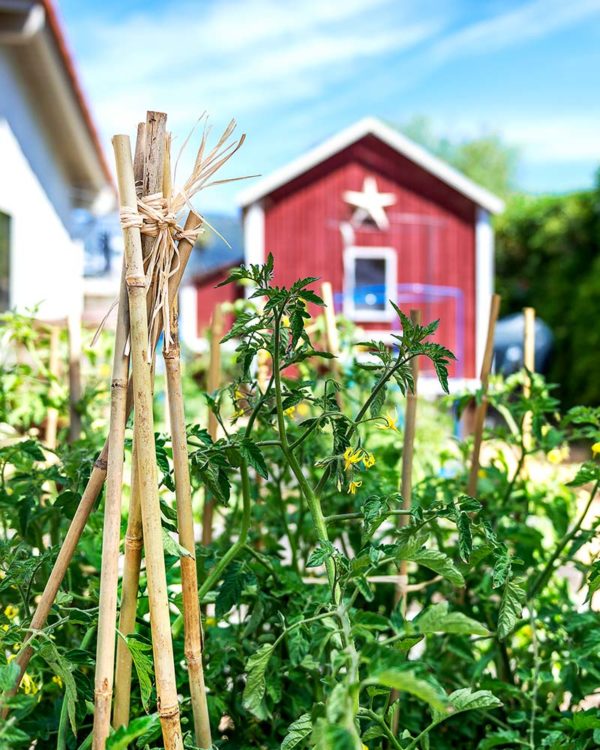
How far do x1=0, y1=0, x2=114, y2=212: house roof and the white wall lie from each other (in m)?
0.21

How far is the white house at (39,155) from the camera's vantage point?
6039 mm

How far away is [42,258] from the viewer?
23.8ft

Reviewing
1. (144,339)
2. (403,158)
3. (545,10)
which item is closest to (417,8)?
(545,10)

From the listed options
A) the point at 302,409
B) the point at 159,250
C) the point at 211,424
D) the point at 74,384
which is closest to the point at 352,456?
the point at 159,250

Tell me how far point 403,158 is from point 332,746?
13.4m

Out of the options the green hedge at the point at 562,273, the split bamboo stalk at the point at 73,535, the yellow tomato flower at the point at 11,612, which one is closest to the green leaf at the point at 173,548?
the split bamboo stalk at the point at 73,535

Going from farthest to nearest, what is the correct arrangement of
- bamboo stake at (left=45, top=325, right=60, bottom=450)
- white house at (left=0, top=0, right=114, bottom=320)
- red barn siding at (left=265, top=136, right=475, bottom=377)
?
red barn siding at (left=265, top=136, right=475, bottom=377), white house at (left=0, top=0, right=114, bottom=320), bamboo stake at (left=45, top=325, right=60, bottom=450)

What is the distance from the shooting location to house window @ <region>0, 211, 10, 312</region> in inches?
245

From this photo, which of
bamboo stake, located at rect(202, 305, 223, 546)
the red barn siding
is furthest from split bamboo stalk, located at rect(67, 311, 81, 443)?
the red barn siding

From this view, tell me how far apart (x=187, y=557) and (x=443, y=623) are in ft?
1.44

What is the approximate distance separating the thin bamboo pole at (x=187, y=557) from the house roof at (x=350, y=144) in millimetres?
12062

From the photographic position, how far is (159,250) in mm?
1270

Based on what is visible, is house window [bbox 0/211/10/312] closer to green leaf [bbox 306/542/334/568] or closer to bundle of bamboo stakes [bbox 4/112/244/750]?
bundle of bamboo stakes [bbox 4/112/244/750]

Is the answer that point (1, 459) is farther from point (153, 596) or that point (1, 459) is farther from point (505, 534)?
point (505, 534)
